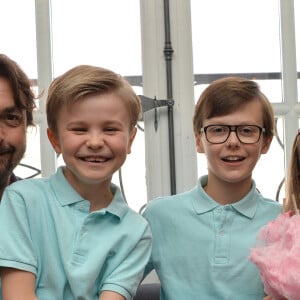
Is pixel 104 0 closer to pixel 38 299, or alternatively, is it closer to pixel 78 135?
pixel 78 135

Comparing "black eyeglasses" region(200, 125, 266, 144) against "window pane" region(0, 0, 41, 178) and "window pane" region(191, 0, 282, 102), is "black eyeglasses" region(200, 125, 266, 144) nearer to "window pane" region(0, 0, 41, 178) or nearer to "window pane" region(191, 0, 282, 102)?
"window pane" region(191, 0, 282, 102)

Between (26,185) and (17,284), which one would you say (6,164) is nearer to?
(26,185)

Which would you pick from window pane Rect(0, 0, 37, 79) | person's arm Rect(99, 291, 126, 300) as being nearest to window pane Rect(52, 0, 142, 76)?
window pane Rect(0, 0, 37, 79)

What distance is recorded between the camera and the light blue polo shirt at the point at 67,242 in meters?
1.15

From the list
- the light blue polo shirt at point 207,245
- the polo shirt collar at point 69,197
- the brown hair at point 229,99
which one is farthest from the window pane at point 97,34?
the polo shirt collar at point 69,197

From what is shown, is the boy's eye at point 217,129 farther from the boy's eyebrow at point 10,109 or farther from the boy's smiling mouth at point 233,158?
the boy's eyebrow at point 10,109

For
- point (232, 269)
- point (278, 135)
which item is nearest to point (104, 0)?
point (278, 135)

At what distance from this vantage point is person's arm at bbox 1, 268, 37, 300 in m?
1.11

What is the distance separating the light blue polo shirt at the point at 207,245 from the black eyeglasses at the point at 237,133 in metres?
0.17

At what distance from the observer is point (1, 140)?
1.35 meters

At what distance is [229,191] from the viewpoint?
4.89 feet

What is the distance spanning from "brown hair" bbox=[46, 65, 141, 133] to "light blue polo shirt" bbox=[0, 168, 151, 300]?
18cm

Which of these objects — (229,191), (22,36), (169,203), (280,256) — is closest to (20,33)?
(22,36)

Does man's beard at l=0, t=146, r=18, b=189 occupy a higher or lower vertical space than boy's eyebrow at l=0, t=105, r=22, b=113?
lower
